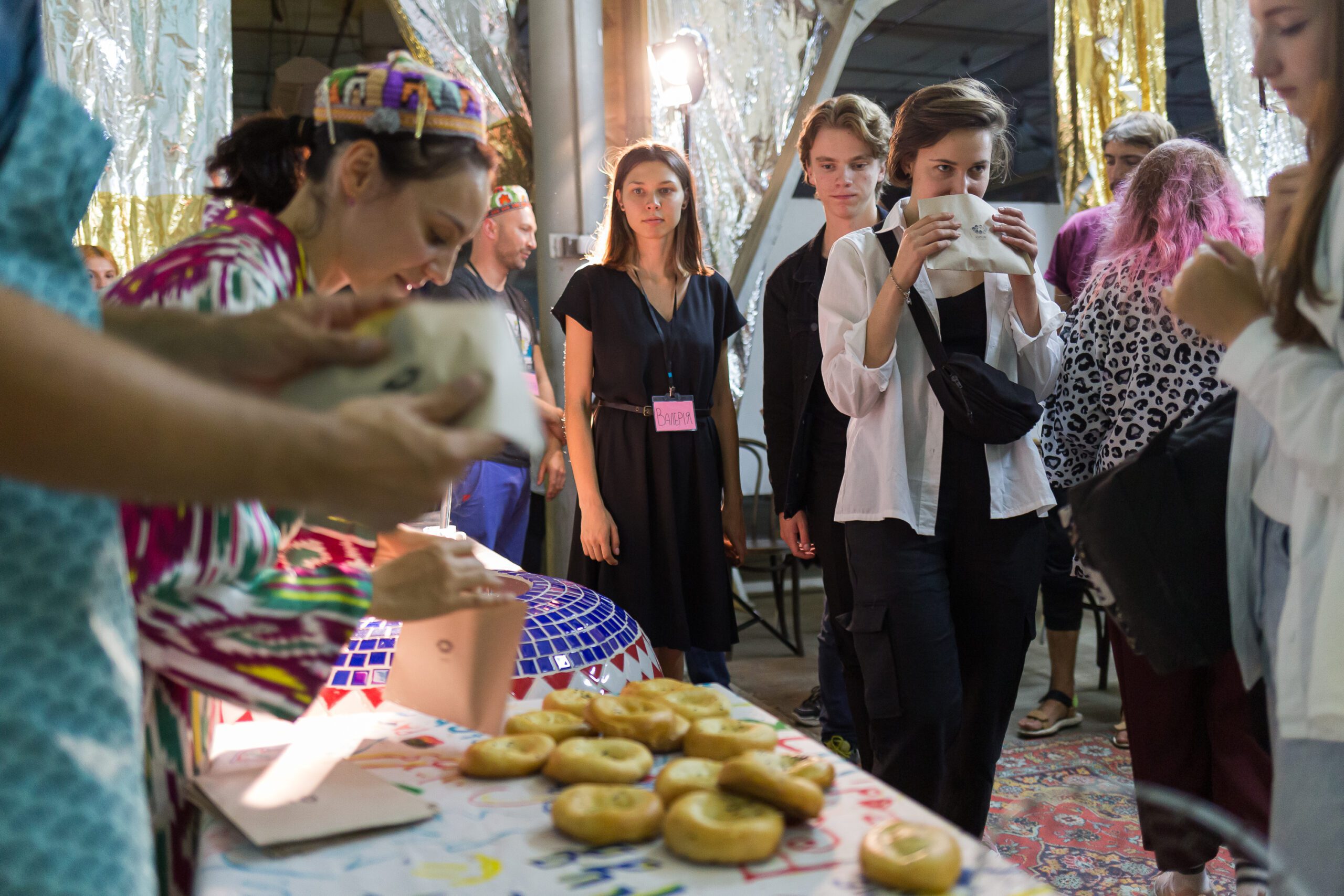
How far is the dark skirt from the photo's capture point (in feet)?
9.32

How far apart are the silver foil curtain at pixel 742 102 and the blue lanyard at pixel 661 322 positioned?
1.61 meters

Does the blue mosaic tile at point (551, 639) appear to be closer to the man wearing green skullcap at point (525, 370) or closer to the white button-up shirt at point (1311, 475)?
the white button-up shirt at point (1311, 475)

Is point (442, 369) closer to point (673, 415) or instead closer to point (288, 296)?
point (288, 296)

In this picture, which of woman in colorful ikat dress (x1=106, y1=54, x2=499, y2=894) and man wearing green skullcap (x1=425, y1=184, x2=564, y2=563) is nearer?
woman in colorful ikat dress (x1=106, y1=54, x2=499, y2=894)

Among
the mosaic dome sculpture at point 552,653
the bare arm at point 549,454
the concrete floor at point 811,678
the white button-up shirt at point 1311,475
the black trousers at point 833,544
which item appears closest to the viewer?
the white button-up shirt at point 1311,475

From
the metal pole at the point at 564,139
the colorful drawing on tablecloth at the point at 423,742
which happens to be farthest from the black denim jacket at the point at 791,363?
the colorful drawing on tablecloth at the point at 423,742

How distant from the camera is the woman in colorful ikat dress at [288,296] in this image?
89 cm

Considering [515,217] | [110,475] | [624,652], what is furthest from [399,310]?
[515,217]

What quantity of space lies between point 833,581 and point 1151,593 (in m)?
1.36

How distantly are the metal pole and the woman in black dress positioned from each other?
1178 millimetres

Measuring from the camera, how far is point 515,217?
350 cm

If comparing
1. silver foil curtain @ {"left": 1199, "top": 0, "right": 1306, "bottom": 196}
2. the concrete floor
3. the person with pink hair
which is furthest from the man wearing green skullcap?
silver foil curtain @ {"left": 1199, "top": 0, "right": 1306, "bottom": 196}

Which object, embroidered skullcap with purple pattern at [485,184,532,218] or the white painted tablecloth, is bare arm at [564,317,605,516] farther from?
the white painted tablecloth

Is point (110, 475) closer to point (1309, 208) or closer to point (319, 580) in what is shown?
point (319, 580)
